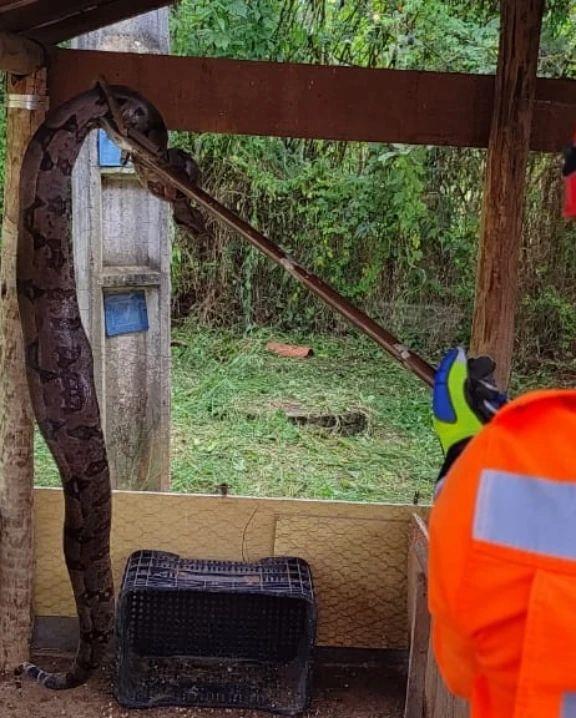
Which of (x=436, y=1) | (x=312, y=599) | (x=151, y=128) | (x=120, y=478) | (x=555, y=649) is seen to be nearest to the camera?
(x=555, y=649)

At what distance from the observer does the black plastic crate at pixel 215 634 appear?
2988mm

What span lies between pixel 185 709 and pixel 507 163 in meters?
2.12

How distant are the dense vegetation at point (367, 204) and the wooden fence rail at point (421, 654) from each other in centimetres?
230

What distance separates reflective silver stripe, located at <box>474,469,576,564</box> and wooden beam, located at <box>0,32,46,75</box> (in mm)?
2100

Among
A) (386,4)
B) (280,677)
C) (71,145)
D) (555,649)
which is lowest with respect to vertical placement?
(280,677)

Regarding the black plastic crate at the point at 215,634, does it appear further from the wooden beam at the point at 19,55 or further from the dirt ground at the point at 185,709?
the wooden beam at the point at 19,55

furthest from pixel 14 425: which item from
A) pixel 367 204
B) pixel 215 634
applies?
pixel 367 204

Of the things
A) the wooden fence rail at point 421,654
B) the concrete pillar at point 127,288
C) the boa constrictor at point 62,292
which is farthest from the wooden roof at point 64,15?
the wooden fence rail at point 421,654

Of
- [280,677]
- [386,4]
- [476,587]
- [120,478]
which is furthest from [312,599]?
[386,4]

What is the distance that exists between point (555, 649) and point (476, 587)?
0.10 m

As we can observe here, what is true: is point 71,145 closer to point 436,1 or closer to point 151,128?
point 151,128

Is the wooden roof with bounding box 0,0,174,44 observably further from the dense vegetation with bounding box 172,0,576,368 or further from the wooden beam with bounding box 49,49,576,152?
the dense vegetation with bounding box 172,0,576,368

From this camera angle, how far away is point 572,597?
91 centimetres

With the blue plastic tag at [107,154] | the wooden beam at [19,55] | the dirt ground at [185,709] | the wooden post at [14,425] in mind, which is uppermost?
the wooden beam at [19,55]
